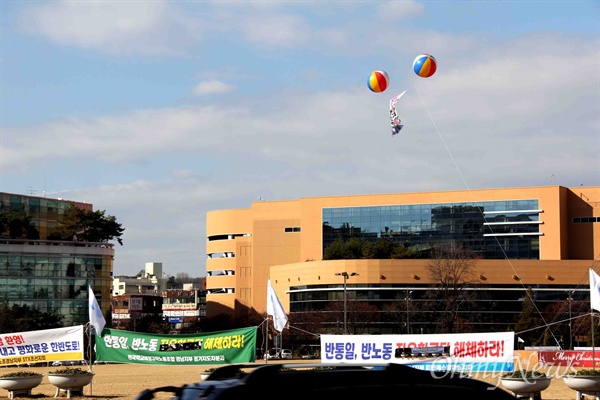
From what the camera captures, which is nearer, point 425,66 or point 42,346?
point 42,346

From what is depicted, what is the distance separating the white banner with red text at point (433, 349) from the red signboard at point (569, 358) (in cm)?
1736

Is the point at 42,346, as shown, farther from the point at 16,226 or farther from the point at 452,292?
the point at 16,226

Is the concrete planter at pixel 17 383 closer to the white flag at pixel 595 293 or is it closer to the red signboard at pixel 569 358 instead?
the white flag at pixel 595 293

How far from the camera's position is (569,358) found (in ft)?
145

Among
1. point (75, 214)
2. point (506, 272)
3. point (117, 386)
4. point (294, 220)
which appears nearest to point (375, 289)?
point (506, 272)

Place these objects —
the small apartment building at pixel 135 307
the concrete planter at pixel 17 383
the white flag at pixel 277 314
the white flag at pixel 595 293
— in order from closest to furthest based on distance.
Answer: the concrete planter at pixel 17 383
the white flag at pixel 595 293
the white flag at pixel 277 314
the small apartment building at pixel 135 307

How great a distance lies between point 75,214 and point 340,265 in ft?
113

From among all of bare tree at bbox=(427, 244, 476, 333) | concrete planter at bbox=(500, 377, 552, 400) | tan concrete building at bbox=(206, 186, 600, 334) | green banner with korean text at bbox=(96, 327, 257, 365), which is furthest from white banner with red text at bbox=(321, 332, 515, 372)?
tan concrete building at bbox=(206, 186, 600, 334)

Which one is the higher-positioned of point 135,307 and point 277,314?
point 277,314

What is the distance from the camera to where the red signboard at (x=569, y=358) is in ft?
143

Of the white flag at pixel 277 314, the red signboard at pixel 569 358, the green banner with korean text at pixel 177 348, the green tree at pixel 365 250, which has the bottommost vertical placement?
the red signboard at pixel 569 358

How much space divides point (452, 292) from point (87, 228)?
4639 cm

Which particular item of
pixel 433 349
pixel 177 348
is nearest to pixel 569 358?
pixel 433 349

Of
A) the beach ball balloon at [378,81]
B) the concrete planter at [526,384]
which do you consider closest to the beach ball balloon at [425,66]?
the beach ball balloon at [378,81]
